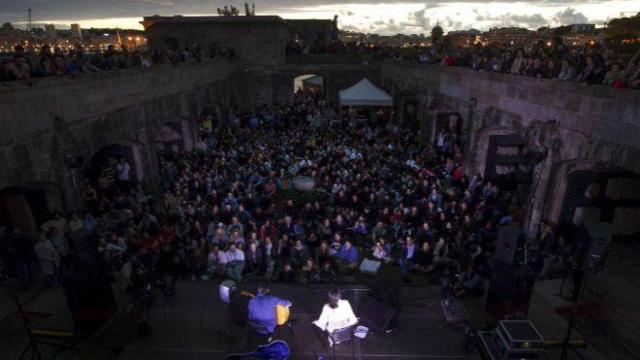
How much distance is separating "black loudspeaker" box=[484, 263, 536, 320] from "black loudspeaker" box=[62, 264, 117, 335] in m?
7.50

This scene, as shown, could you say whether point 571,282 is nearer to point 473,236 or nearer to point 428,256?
point 473,236

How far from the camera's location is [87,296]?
7.25 meters

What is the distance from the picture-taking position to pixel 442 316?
7902 mm

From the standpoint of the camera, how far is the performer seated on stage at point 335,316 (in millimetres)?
6809

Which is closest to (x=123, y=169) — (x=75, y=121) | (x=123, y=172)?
(x=123, y=172)

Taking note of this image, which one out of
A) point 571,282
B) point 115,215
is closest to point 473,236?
point 571,282

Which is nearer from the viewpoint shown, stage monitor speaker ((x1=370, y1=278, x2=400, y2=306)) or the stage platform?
the stage platform

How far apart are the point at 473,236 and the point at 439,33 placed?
86.8 ft

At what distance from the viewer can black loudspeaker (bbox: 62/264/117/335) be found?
7086 mm

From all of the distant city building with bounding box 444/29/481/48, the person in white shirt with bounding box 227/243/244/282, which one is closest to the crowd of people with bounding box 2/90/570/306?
the person in white shirt with bounding box 227/243/244/282

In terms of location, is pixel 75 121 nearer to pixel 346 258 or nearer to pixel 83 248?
pixel 83 248

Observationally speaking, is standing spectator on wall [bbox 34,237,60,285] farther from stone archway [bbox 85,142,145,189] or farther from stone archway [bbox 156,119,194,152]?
stone archway [bbox 156,119,194,152]

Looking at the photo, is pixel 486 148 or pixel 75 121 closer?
pixel 75 121

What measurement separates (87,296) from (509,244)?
780 cm
